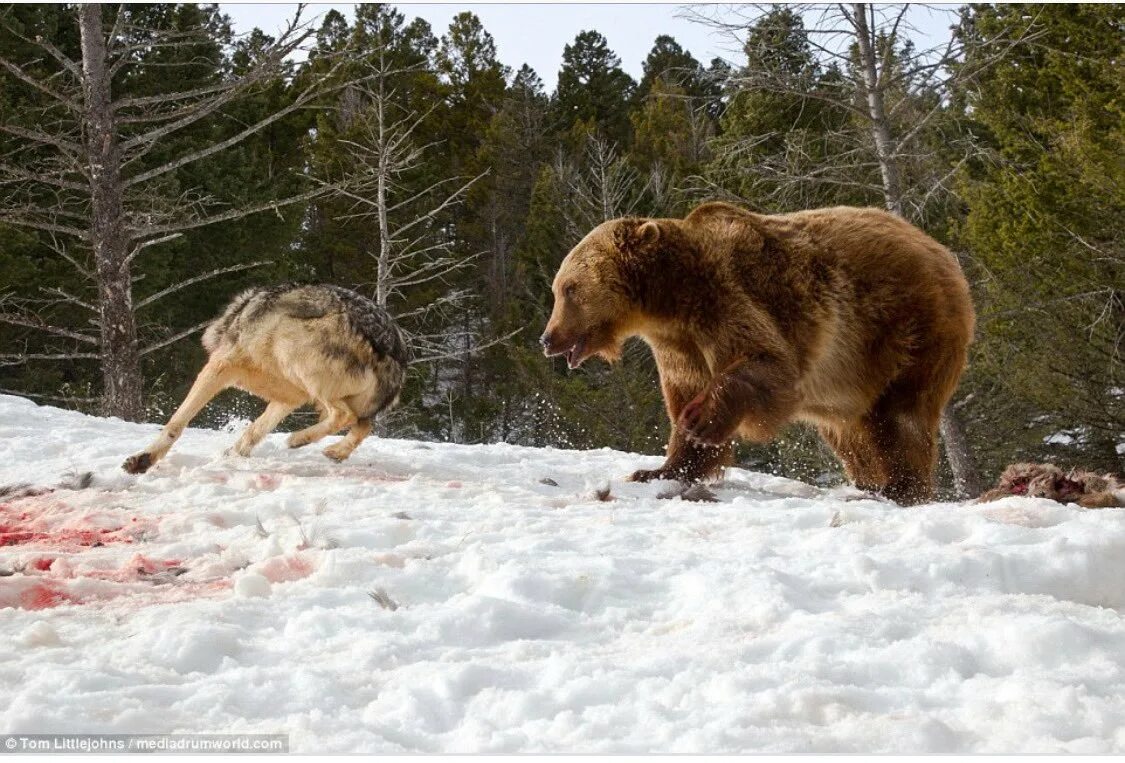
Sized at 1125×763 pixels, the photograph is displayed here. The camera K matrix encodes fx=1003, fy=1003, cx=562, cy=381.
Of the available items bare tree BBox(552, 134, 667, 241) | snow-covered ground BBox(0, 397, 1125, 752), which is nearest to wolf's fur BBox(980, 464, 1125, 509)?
snow-covered ground BBox(0, 397, 1125, 752)

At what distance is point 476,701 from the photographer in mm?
2584

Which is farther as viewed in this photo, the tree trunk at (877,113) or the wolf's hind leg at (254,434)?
the tree trunk at (877,113)

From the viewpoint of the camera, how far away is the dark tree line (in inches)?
500

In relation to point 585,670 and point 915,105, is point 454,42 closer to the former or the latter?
point 915,105

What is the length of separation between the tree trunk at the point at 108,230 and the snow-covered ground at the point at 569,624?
677cm

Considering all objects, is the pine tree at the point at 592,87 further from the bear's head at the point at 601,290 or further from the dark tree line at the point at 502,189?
the bear's head at the point at 601,290

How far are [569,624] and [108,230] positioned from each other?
32.9 ft

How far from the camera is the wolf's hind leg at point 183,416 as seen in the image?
625cm

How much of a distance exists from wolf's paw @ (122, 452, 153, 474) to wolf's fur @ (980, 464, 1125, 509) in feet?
16.2

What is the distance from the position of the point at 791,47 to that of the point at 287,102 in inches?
690

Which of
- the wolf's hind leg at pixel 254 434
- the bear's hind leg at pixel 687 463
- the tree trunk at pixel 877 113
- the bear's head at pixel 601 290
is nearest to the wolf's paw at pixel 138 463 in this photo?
the wolf's hind leg at pixel 254 434

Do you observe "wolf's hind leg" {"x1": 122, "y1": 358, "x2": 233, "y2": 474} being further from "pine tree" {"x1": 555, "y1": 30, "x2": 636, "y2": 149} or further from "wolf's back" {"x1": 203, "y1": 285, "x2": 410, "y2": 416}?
"pine tree" {"x1": 555, "y1": 30, "x2": 636, "y2": 149}

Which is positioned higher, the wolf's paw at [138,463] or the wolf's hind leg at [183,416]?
the wolf's hind leg at [183,416]

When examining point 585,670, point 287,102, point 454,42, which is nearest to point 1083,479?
point 585,670
